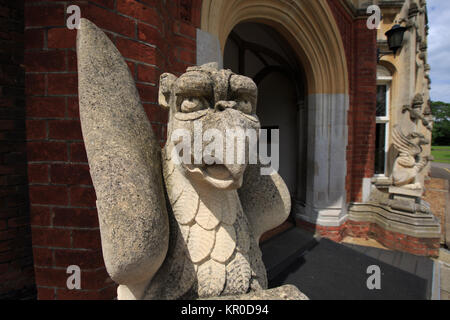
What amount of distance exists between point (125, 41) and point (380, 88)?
19.0 ft

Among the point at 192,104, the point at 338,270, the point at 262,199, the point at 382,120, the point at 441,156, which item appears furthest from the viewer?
the point at 441,156

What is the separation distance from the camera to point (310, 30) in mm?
3525

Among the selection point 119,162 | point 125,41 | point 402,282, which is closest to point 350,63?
point 402,282

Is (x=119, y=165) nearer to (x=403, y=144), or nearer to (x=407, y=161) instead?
(x=407, y=161)

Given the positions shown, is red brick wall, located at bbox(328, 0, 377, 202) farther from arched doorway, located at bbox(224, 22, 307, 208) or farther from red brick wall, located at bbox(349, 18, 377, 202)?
arched doorway, located at bbox(224, 22, 307, 208)

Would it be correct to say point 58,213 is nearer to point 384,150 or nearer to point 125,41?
point 125,41

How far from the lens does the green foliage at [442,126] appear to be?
42594mm

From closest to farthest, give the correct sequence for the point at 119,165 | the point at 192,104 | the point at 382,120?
the point at 119,165 → the point at 192,104 → the point at 382,120

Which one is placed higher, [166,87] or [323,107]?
[323,107]

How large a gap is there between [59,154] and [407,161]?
16.4ft

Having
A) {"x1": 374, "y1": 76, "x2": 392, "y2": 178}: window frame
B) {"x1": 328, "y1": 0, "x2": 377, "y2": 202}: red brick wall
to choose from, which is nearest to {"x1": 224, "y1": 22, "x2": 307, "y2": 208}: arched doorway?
{"x1": 328, "y1": 0, "x2": 377, "y2": 202}: red brick wall

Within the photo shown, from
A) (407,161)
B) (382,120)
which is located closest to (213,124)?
(407,161)

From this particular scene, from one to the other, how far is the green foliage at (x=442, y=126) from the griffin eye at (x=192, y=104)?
54389mm

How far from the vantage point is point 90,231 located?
1.23 metres
